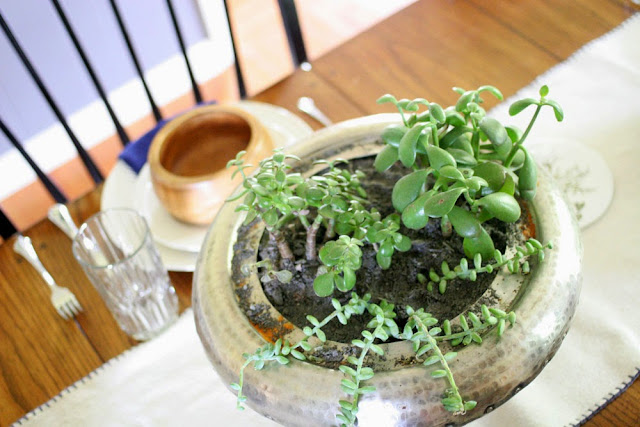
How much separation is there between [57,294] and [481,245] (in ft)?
1.57

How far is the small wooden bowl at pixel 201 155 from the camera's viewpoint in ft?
2.06

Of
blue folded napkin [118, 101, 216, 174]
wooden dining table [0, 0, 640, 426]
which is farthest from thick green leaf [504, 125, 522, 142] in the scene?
blue folded napkin [118, 101, 216, 174]

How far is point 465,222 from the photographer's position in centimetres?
39

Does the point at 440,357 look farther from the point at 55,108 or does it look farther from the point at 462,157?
the point at 55,108

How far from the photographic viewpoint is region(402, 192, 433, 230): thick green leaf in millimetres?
377

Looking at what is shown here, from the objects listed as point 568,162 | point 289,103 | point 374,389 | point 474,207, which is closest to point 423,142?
point 474,207

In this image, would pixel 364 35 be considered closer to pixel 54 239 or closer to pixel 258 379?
pixel 54 239

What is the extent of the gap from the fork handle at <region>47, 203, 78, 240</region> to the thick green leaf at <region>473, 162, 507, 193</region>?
509 mm

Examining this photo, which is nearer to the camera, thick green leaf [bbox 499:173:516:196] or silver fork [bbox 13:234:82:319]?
thick green leaf [bbox 499:173:516:196]

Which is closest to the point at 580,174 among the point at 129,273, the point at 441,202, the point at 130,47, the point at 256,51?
the point at 441,202

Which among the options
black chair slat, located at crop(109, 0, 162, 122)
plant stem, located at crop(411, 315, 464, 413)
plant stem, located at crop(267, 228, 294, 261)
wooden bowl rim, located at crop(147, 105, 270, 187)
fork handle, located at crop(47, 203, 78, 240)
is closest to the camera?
plant stem, located at crop(411, 315, 464, 413)

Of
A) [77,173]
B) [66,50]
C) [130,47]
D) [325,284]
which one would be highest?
[325,284]

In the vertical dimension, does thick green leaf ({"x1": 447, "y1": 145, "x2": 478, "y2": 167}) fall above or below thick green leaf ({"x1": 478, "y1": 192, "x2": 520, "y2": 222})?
above

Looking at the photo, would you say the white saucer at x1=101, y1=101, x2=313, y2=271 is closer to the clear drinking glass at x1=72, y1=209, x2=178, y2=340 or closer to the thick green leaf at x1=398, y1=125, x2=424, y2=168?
the clear drinking glass at x1=72, y1=209, x2=178, y2=340
